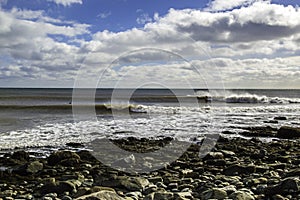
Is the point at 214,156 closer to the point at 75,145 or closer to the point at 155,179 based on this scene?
the point at 155,179

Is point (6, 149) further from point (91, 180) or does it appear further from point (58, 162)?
point (91, 180)

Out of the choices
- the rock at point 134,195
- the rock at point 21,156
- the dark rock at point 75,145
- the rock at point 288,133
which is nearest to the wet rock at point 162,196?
the rock at point 134,195

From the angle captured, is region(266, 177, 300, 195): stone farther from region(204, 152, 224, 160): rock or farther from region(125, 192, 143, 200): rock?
region(204, 152, 224, 160): rock

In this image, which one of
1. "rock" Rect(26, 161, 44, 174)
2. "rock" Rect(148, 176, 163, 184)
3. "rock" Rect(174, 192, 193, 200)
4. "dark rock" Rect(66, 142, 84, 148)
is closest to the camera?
"rock" Rect(174, 192, 193, 200)

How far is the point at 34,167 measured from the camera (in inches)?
385

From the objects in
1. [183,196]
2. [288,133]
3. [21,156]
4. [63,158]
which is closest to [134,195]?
[183,196]

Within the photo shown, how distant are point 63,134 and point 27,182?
838 centimetres

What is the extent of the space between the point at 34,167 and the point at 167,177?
3929 mm

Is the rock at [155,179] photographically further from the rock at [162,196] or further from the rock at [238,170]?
the rock at [238,170]

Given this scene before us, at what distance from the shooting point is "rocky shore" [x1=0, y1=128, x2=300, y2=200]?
6.80 meters

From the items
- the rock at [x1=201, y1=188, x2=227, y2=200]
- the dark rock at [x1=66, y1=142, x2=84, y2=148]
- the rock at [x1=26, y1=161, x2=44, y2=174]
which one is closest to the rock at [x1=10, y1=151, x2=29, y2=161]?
the rock at [x1=26, y1=161, x2=44, y2=174]

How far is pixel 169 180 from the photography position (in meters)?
8.47

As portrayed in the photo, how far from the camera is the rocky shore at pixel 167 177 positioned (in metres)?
6.80

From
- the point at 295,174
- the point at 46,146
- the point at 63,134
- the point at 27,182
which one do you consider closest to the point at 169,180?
the point at 295,174
